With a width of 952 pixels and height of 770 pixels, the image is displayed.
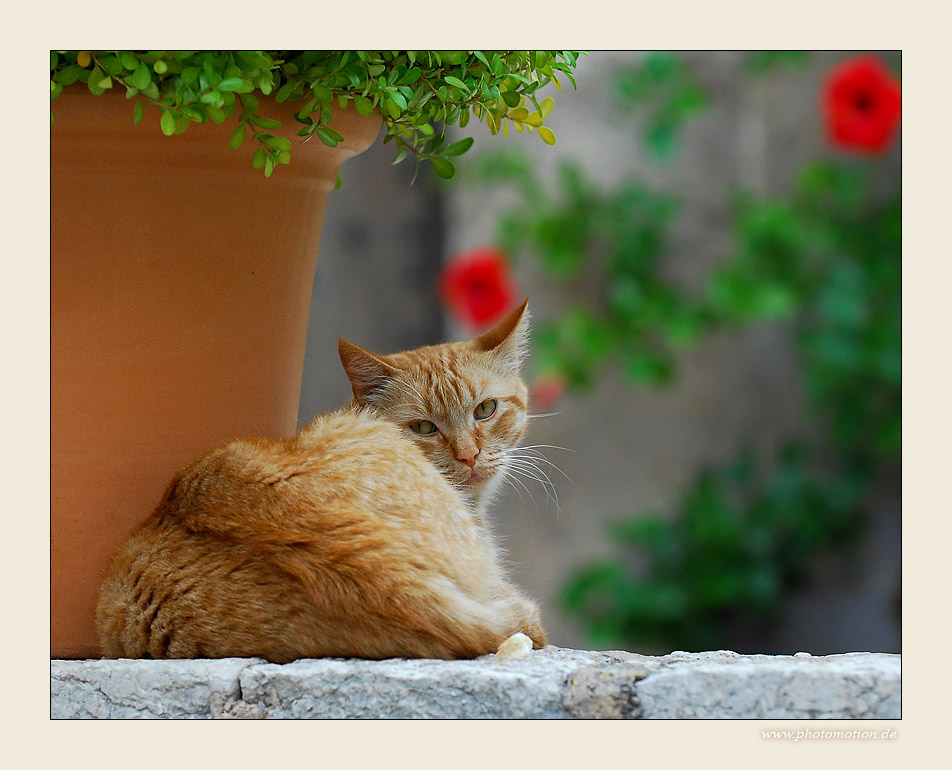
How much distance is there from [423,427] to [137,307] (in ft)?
1.03

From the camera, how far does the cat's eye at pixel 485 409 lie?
3.47 feet

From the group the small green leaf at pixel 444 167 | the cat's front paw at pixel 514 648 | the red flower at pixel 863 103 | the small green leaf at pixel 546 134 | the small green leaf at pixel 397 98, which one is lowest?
the cat's front paw at pixel 514 648

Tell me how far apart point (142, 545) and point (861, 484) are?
101cm

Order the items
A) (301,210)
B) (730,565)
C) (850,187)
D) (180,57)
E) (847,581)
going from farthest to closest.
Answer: (730,565)
(847,581)
(850,187)
(301,210)
(180,57)

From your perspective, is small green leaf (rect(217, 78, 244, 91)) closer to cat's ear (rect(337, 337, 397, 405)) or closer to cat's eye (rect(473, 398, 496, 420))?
cat's ear (rect(337, 337, 397, 405))

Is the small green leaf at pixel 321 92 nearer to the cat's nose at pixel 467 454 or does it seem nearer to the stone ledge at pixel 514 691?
the cat's nose at pixel 467 454

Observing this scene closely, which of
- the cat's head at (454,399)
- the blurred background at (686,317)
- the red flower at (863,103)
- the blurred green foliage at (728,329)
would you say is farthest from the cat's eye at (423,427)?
the red flower at (863,103)

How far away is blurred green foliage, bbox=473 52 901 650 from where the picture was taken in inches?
52.0

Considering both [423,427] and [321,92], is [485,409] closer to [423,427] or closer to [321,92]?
[423,427]

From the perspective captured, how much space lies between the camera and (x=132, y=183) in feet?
3.05

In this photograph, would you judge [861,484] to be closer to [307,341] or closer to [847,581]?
[847,581]

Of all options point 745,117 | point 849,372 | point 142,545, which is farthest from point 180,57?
point 849,372

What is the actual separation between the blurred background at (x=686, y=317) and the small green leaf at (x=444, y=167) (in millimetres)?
46

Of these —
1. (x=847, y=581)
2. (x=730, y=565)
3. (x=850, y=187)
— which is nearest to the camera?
(x=850, y=187)
